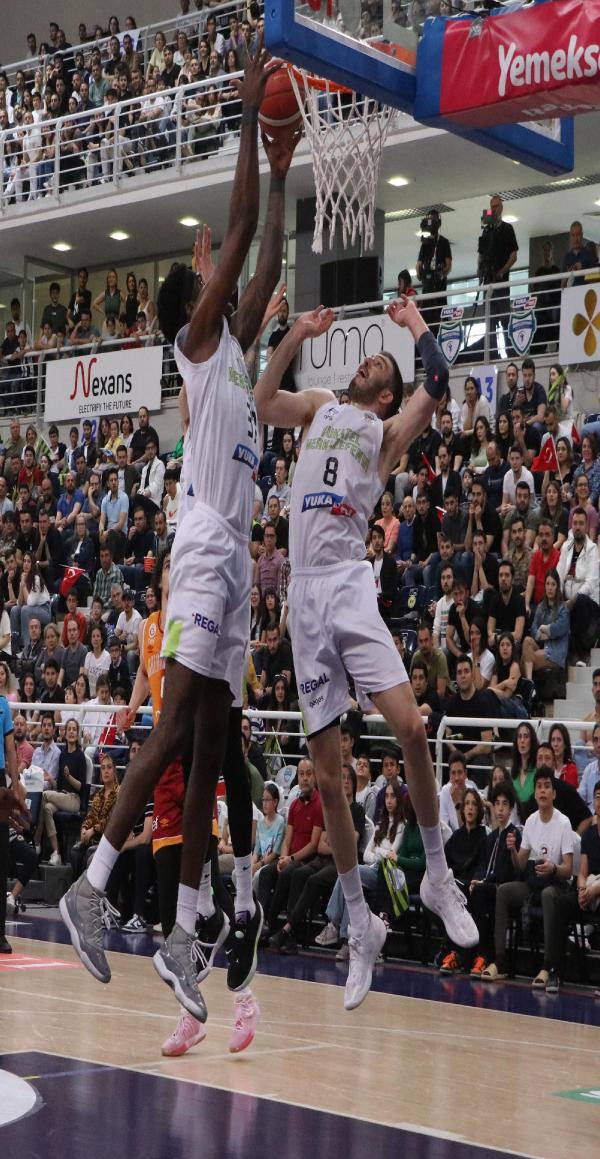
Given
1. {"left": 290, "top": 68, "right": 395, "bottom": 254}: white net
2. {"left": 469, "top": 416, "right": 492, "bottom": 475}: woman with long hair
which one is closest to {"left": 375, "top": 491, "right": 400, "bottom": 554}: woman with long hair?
{"left": 469, "top": 416, "right": 492, "bottom": 475}: woman with long hair

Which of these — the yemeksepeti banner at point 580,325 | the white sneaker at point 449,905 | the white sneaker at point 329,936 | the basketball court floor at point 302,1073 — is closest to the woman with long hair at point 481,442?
the yemeksepeti banner at point 580,325

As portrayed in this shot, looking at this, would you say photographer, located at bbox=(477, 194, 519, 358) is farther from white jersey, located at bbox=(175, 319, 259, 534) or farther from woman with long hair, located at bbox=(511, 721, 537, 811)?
white jersey, located at bbox=(175, 319, 259, 534)

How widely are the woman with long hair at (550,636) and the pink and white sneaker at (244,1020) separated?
611cm

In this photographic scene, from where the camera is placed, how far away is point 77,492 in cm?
1912

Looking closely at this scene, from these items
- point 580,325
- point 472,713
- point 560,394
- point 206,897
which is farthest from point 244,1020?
point 580,325

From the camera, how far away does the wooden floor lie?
5.93m

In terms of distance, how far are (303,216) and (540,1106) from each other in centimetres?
1641

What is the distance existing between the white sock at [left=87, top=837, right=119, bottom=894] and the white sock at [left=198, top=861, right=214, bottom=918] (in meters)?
0.83

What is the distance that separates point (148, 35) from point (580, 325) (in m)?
11.1

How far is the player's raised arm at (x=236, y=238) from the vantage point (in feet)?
16.7

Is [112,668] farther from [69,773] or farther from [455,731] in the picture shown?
[455,731]

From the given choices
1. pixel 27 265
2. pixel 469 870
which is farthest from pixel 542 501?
pixel 27 265

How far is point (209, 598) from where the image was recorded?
5176 mm

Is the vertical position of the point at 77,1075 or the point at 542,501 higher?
the point at 542,501
